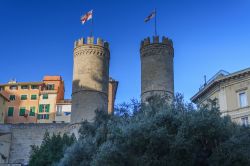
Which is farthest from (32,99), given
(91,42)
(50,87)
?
(91,42)

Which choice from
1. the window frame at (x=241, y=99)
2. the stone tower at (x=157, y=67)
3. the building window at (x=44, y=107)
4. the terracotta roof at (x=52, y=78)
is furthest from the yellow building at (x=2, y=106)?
the window frame at (x=241, y=99)

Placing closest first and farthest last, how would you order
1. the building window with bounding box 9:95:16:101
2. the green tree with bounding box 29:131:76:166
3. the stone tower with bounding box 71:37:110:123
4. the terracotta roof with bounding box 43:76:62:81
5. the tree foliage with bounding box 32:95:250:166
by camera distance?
1. the tree foliage with bounding box 32:95:250:166
2. the green tree with bounding box 29:131:76:166
3. the stone tower with bounding box 71:37:110:123
4. the building window with bounding box 9:95:16:101
5. the terracotta roof with bounding box 43:76:62:81

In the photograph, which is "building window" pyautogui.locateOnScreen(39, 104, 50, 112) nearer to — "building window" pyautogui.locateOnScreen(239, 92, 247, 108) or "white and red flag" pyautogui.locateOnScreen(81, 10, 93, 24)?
"white and red flag" pyautogui.locateOnScreen(81, 10, 93, 24)

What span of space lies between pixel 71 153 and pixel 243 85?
14782 mm

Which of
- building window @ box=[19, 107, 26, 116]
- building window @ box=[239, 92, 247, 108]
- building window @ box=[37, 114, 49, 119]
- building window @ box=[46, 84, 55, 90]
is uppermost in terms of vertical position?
building window @ box=[46, 84, 55, 90]

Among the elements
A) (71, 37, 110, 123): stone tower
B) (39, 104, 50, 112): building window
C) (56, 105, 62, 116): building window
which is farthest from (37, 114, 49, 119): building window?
(71, 37, 110, 123): stone tower

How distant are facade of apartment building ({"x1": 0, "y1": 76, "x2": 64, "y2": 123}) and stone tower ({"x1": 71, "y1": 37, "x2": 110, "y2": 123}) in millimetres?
13349

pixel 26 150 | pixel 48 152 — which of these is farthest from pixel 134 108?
pixel 26 150

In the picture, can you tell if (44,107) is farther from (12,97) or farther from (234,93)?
(234,93)

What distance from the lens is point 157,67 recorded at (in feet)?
136

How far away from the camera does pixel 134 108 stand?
1992 cm

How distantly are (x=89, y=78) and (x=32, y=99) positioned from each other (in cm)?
1641

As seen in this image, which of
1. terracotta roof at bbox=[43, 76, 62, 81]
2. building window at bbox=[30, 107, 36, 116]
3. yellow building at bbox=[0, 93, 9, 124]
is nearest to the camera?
yellow building at bbox=[0, 93, 9, 124]

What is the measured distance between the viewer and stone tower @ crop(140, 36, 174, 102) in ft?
134
